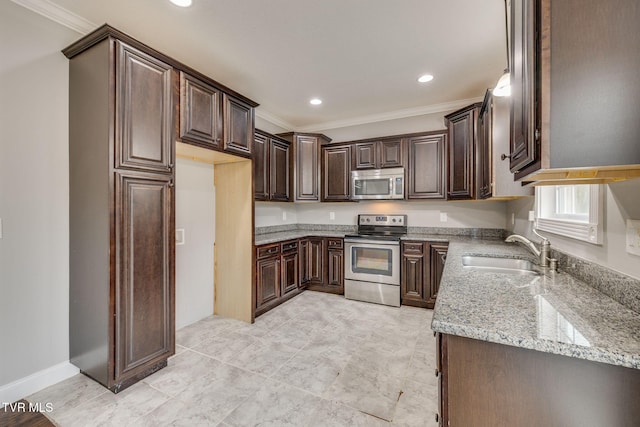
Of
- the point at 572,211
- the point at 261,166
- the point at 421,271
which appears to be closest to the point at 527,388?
the point at 572,211

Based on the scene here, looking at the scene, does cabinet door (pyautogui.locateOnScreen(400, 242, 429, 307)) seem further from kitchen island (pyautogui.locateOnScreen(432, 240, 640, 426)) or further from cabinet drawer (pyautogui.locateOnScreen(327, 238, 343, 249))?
kitchen island (pyautogui.locateOnScreen(432, 240, 640, 426))

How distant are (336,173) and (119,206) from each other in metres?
2.95

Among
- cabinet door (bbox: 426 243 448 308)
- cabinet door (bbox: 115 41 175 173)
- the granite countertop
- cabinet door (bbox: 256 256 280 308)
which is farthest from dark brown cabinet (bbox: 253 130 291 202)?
the granite countertop

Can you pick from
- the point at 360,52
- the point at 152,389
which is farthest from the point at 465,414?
the point at 360,52

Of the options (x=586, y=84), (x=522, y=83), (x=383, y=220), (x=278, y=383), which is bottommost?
(x=278, y=383)

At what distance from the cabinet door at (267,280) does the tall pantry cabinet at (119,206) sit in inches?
44.6

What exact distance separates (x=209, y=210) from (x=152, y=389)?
73.0 inches

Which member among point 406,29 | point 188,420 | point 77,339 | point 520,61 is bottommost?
point 188,420

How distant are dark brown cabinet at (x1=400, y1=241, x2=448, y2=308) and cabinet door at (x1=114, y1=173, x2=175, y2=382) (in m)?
2.73

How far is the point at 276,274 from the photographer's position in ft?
11.5

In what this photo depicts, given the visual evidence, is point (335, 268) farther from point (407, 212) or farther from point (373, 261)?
point (407, 212)

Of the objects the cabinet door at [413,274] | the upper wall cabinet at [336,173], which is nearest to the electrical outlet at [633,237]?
A: the cabinet door at [413,274]

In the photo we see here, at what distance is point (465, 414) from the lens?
3.06 feet

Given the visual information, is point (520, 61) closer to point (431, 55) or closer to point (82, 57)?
point (431, 55)
